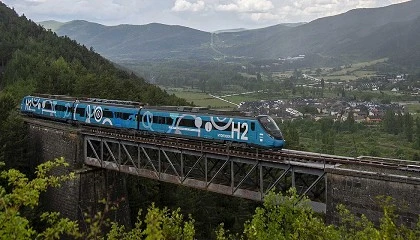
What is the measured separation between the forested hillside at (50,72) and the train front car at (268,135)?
143 feet

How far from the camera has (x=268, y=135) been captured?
89.0 feet

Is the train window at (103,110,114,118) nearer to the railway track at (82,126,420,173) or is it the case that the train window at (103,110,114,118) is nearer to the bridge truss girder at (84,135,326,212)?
the bridge truss girder at (84,135,326,212)

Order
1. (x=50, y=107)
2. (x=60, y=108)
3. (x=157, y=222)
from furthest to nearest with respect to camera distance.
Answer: (x=50, y=107) < (x=60, y=108) < (x=157, y=222)

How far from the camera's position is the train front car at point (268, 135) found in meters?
27.1

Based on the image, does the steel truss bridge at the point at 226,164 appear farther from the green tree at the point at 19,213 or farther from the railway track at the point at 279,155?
the green tree at the point at 19,213

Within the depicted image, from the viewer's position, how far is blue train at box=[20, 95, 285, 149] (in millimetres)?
27750

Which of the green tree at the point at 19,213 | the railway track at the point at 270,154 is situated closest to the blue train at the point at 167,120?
the railway track at the point at 270,154

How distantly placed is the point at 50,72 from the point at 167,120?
49.0 m

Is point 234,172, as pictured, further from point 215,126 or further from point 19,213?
point 19,213

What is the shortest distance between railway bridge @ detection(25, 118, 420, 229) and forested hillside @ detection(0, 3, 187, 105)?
29078 millimetres

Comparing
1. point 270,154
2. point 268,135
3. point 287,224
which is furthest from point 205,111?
point 287,224

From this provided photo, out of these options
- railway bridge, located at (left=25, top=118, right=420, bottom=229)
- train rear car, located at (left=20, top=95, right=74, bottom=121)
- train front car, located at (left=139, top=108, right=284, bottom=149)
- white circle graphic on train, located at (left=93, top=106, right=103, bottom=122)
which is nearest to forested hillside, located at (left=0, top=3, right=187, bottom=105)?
train rear car, located at (left=20, top=95, right=74, bottom=121)

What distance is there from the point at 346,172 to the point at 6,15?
134730mm

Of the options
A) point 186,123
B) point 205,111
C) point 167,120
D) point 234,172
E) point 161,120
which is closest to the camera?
point 234,172
